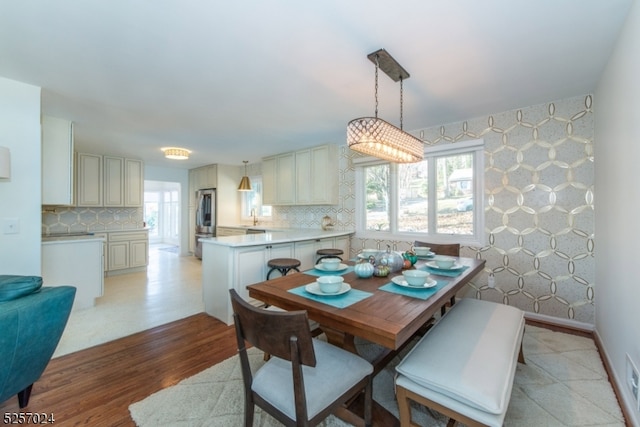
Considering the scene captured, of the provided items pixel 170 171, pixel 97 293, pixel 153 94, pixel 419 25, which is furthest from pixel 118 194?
pixel 419 25

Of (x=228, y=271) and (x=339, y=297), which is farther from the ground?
(x=339, y=297)

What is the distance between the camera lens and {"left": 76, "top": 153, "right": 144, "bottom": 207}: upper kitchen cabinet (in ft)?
15.9

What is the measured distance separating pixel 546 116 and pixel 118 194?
22.2 ft

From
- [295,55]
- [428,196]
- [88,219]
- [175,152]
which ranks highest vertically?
[295,55]

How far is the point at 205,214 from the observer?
21.0ft

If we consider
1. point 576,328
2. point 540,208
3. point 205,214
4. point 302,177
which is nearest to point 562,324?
point 576,328

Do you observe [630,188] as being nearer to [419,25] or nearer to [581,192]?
[581,192]

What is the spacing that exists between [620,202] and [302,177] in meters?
3.73

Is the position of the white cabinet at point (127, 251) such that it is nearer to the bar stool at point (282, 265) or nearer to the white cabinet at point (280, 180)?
the white cabinet at point (280, 180)

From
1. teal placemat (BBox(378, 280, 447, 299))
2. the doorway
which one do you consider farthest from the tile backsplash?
teal placemat (BBox(378, 280, 447, 299))

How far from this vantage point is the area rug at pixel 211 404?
1552 mm

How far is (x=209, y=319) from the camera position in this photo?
302cm

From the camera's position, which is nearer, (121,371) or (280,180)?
(121,371)

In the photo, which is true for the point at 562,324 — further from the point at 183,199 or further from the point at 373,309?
the point at 183,199
